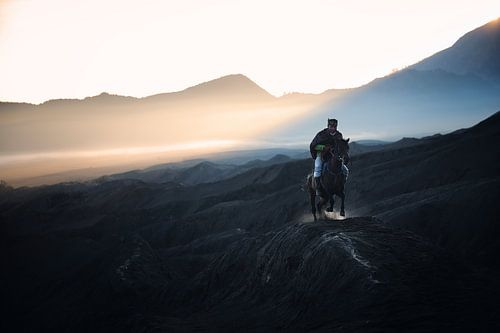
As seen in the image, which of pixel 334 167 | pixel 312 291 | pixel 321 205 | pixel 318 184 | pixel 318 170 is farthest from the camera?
pixel 321 205

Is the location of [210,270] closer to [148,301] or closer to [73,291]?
[148,301]

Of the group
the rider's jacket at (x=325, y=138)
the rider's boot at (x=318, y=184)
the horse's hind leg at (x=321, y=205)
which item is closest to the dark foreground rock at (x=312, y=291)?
the horse's hind leg at (x=321, y=205)

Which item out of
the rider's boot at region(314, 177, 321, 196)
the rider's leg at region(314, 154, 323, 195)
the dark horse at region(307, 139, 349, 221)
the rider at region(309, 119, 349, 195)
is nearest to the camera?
the dark horse at region(307, 139, 349, 221)

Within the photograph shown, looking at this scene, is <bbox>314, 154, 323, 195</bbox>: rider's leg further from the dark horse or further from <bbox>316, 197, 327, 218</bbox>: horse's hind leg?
<bbox>316, 197, 327, 218</bbox>: horse's hind leg

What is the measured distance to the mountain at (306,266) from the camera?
12.1 meters

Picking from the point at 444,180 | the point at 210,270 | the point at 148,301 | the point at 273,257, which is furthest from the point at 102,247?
the point at 273,257

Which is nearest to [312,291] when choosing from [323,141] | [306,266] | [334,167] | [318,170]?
[306,266]

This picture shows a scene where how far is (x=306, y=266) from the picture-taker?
16016 millimetres

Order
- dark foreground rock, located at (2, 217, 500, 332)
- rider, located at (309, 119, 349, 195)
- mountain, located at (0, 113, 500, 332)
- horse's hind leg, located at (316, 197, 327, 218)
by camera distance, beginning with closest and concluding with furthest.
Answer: dark foreground rock, located at (2, 217, 500, 332), mountain, located at (0, 113, 500, 332), rider, located at (309, 119, 349, 195), horse's hind leg, located at (316, 197, 327, 218)

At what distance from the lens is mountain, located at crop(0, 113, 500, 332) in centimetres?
1210

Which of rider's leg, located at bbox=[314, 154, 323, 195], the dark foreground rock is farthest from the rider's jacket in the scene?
the dark foreground rock

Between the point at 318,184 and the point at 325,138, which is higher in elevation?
the point at 325,138

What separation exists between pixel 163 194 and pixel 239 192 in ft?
82.9

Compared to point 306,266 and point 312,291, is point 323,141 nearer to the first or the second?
point 306,266
